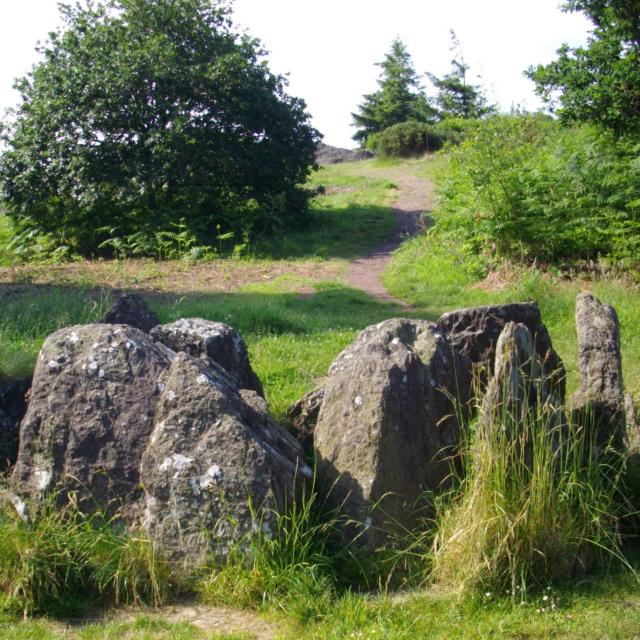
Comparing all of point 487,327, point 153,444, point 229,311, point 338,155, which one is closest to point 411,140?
point 338,155

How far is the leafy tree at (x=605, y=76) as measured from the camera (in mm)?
12039

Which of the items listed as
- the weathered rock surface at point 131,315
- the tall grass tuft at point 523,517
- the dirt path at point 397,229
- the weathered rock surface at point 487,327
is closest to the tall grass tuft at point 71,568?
the tall grass tuft at point 523,517

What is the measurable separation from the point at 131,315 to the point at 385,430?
9.33 feet

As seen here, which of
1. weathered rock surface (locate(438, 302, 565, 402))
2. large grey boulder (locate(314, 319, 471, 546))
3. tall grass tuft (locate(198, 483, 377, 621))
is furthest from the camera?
weathered rock surface (locate(438, 302, 565, 402))

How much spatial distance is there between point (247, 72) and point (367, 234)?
16.8 ft

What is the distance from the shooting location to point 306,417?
219 inches

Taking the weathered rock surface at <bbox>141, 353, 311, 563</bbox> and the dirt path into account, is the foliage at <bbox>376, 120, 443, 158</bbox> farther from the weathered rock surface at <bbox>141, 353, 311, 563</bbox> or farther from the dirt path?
the weathered rock surface at <bbox>141, 353, 311, 563</bbox>

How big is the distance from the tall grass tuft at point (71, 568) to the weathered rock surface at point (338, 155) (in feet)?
126

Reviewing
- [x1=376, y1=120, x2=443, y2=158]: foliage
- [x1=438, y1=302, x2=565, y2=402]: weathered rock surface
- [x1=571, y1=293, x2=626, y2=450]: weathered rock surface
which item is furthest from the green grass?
[x1=376, y1=120, x2=443, y2=158]: foliage

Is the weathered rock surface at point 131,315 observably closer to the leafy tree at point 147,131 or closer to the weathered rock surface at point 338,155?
the leafy tree at point 147,131

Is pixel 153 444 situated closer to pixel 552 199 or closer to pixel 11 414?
pixel 11 414

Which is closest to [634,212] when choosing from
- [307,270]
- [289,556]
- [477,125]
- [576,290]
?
[576,290]

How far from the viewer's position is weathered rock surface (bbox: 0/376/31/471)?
515cm

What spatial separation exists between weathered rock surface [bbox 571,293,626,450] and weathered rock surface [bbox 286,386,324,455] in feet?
5.67
